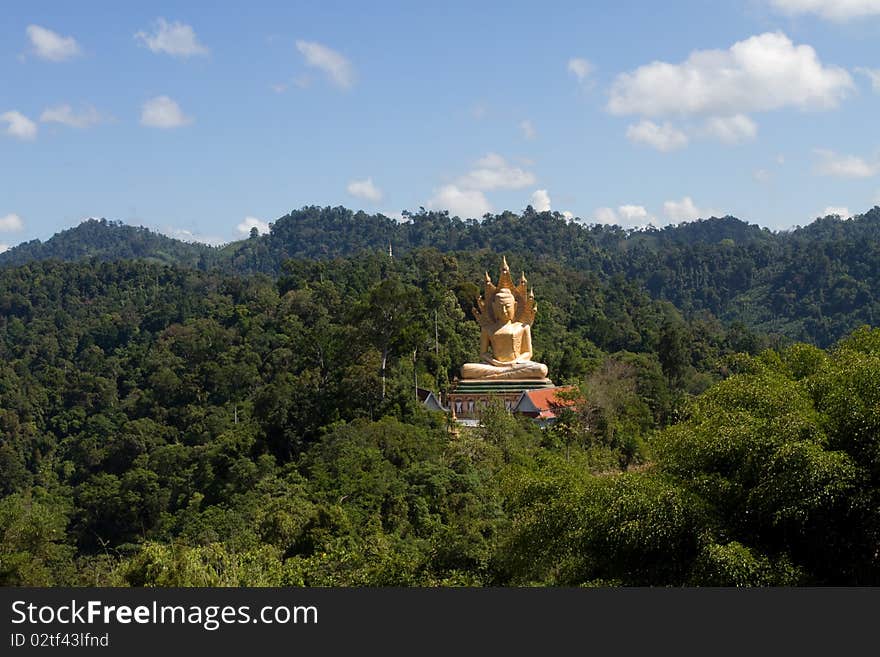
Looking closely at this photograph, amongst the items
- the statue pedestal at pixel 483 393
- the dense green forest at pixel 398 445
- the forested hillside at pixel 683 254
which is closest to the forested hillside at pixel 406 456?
the dense green forest at pixel 398 445

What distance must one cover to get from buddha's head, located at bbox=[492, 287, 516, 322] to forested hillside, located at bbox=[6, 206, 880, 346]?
43.2 m

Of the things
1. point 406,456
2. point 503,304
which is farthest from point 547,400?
point 406,456

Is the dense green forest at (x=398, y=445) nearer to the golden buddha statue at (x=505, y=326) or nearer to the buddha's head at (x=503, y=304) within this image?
the golden buddha statue at (x=505, y=326)

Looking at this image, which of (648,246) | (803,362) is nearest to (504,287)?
(803,362)

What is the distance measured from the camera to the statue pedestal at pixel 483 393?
3491cm

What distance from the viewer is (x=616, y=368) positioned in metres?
41.4

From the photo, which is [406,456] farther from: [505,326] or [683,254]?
[683,254]

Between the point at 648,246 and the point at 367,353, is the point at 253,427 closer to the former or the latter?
the point at 367,353

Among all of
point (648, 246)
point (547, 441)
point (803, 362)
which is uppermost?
point (648, 246)

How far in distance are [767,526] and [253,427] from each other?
24651mm

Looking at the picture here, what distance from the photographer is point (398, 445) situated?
1160 inches

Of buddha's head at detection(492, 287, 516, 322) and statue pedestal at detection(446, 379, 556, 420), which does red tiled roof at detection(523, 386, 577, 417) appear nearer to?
statue pedestal at detection(446, 379, 556, 420)

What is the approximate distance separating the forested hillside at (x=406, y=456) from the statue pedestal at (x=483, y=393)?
1831 mm

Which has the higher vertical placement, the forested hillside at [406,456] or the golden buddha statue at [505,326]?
the golden buddha statue at [505,326]
